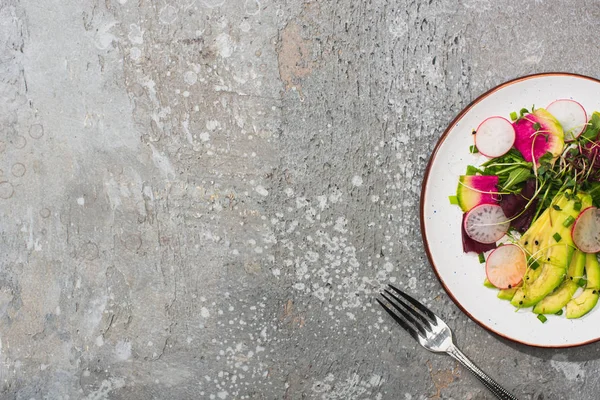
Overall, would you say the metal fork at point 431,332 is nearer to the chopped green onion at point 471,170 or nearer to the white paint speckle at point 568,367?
the white paint speckle at point 568,367

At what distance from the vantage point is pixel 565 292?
117 cm

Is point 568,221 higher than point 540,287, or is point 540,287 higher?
point 568,221

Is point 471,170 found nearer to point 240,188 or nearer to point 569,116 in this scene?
point 569,116

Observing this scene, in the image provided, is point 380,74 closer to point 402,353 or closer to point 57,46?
point 402,353

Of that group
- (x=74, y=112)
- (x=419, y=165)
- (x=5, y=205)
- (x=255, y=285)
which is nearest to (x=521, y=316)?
(x=419, y=165)

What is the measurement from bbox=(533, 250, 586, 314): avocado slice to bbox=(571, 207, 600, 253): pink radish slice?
41mm

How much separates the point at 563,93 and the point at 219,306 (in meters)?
0.96

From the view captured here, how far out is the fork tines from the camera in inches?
48.3

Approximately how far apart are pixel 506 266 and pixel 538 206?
0.50ft

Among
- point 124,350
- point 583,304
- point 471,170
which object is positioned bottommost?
point 124,350

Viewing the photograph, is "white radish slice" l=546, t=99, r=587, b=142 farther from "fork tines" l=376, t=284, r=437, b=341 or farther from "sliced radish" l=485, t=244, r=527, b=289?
"fork tines" l=376, t=284, r=437, b=341

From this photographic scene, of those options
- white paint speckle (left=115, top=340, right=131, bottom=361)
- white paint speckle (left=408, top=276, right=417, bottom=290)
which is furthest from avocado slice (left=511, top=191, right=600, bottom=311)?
white paint speckle (left=115, top=340, right=131, bottom=361)

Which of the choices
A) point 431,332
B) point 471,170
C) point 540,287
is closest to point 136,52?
point 471,170

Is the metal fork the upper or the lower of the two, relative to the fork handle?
upper
